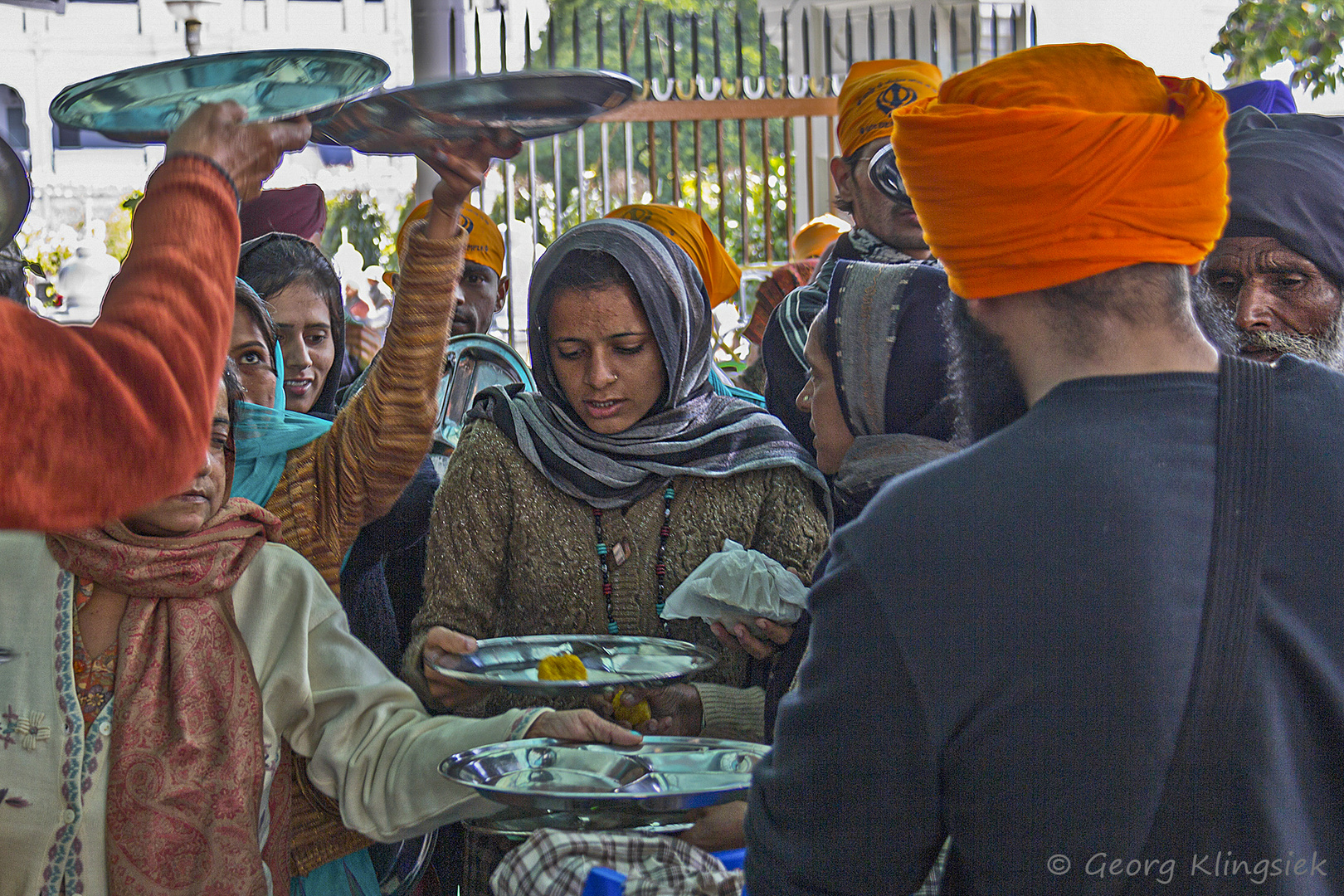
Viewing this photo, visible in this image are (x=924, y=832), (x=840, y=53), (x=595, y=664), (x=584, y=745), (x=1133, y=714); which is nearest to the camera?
(x=1133, y=714)

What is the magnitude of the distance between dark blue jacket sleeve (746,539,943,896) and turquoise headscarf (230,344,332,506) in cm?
148

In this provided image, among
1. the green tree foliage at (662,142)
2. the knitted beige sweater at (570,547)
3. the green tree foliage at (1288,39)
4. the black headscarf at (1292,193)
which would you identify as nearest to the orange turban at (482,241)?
the knitted beige sweater at (570,547)

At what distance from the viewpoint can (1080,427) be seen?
1292 millimetres

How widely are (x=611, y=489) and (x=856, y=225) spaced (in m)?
1.64

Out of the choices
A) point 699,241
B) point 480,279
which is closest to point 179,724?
point 699,241

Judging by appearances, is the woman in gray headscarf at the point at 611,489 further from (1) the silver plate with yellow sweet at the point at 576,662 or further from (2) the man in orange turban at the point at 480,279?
(2) the man in orange turban at the point at 480,279

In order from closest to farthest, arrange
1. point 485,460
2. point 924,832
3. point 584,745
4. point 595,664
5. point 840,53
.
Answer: point 924,832
point 584,745
point 595,664
point 485,460
point 840,53

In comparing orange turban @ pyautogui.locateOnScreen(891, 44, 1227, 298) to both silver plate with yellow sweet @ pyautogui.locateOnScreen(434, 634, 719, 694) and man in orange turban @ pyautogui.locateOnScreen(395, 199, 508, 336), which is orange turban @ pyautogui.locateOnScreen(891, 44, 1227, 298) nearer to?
silver plate with yellow sweet @ pyautogui.locateOnScreen(434, 634, 719, 694)

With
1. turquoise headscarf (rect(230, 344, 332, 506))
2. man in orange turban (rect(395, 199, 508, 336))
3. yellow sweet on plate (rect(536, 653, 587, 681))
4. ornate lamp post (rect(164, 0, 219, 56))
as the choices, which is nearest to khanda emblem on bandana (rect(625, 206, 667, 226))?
man in orange turban (rect(395, 199, 508, 336))

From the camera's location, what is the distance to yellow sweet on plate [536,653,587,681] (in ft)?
7.00

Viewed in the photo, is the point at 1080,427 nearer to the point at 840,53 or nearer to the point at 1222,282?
the point at 1222,282

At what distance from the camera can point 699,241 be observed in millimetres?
3771

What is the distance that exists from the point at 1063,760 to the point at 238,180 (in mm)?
1194

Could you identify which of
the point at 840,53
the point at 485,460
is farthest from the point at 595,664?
the point at 840,53
